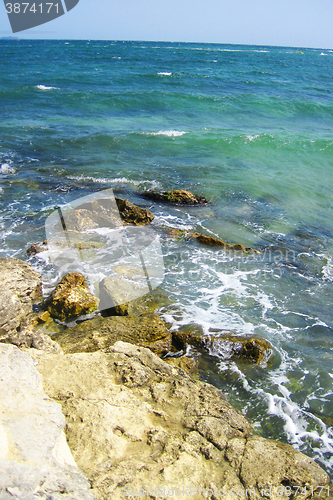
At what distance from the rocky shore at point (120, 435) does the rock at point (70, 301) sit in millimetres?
1054

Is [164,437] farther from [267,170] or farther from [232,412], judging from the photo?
[267,170]

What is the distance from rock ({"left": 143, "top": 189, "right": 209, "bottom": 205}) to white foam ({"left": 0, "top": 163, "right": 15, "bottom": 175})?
5.40 meters

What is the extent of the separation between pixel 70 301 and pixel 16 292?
922 millimetres

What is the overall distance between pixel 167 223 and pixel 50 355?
6.01m

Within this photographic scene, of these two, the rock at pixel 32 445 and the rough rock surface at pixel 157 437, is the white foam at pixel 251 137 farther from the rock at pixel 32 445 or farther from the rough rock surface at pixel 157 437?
the rock at pixel 32 445

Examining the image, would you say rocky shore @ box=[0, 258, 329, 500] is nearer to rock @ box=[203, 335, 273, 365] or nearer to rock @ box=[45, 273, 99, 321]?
rock @ box=[203, 335, 273, 365]

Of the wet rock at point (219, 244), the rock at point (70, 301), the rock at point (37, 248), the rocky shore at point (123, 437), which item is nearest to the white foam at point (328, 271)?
the wet rock at point (219, 244)

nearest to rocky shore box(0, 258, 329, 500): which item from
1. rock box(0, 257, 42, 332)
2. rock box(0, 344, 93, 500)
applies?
rock box(0, 344, 93, 500)

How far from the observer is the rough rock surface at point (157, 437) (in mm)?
2943

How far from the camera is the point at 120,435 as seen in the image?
3.27 m

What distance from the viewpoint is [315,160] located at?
16.1 metres

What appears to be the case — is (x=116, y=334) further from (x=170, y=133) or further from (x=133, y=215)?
(x=170, y=133)

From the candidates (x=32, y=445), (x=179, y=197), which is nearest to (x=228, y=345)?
(x=32, y=445)

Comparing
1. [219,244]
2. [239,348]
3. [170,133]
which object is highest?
[170,133]
